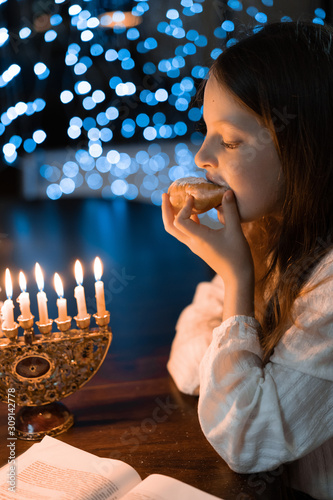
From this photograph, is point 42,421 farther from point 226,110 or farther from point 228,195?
point 226,110

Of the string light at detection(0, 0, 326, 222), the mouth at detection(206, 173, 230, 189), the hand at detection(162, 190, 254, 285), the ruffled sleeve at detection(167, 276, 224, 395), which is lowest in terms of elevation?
the ruffled sleeve at detection(167, 276, 224, 395)

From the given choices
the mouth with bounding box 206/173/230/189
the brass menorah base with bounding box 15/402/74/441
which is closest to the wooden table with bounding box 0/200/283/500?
the brass menorah base with bounding box 15/402/74/441

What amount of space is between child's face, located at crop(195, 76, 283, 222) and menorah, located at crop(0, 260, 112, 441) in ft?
1.14

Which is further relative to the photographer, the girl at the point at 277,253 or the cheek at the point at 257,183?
the cheek at the point at 257,183

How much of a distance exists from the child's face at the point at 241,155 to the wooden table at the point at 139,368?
411mm

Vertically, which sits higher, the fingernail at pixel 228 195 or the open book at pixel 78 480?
the fingernail at pixel 228 195

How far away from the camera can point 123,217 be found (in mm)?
4188

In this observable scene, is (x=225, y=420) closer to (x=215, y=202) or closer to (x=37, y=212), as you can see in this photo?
(x=215, y=202)

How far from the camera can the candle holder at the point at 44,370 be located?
90cm

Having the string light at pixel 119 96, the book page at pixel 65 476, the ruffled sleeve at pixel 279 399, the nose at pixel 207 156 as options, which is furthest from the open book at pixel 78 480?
the string light at pixel 119 96

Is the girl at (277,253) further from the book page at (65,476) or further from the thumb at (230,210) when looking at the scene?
the book page at (65,476)

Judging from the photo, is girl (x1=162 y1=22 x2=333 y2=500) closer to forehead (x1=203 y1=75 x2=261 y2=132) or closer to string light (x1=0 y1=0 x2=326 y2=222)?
forehead (x1=203 y1=75 x2=261 y2=132)

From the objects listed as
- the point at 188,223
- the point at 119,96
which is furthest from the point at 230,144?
the point at 119,96

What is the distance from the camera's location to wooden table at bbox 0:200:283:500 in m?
0.81
